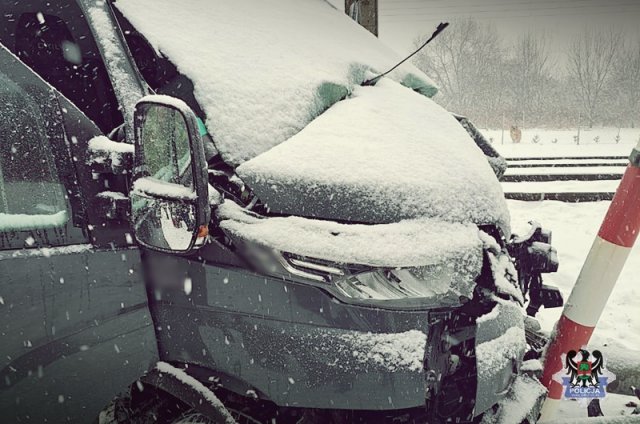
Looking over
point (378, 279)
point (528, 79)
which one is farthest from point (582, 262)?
point (528, 79)

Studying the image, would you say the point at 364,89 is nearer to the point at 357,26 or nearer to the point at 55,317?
the point at 357,26

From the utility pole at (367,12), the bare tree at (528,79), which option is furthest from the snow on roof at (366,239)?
the bare tree at (528,79)

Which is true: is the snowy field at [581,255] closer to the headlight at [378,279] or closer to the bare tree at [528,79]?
the headlight at [378,279]

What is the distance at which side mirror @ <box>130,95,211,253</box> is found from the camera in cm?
138

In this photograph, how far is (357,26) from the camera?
3.51 metres

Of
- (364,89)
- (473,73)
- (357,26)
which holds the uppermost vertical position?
(357,26)

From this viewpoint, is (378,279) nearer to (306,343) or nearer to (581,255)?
(306,343)

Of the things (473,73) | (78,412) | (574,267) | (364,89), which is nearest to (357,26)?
(364,89)

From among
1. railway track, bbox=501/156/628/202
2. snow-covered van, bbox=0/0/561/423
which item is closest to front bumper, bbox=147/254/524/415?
snow-covered van, bbox=0/0/561/423

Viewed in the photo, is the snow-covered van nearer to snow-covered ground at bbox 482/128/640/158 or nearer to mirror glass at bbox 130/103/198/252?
mirror glass at bbox 130/103/198/252

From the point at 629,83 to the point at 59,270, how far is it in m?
61.7

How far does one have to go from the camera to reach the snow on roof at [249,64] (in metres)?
1.76

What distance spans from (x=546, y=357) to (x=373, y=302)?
62.9 inches

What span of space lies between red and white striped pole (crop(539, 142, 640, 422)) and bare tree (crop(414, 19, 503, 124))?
2296 inches
